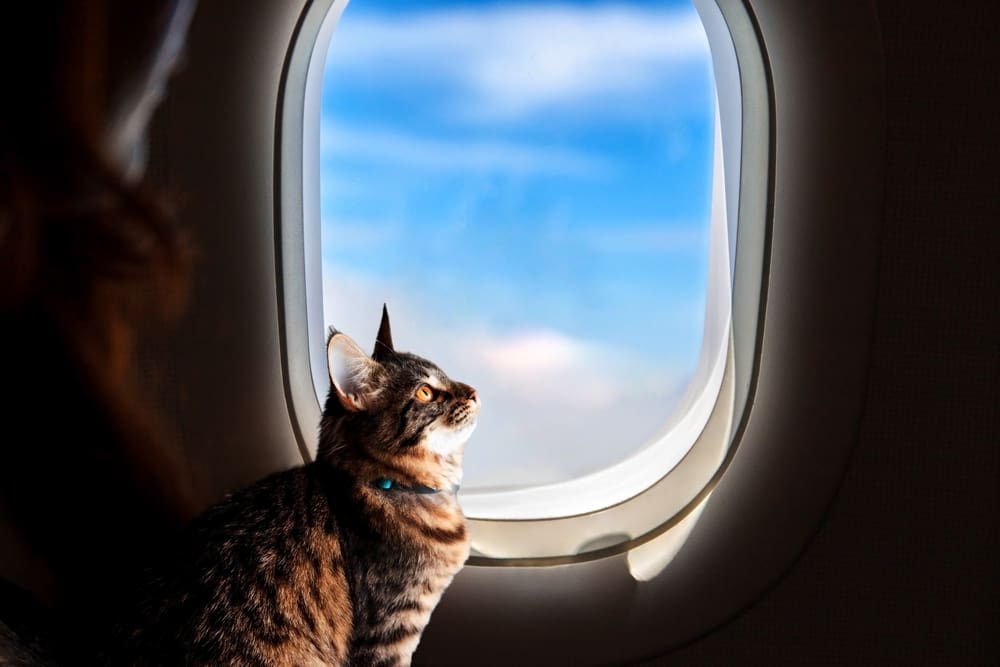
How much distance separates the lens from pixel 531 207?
1519 mm

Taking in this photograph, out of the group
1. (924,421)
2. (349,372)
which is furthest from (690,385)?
(349,372)

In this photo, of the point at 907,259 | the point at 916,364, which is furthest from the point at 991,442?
the point at 907,259

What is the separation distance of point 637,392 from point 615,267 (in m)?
0.24

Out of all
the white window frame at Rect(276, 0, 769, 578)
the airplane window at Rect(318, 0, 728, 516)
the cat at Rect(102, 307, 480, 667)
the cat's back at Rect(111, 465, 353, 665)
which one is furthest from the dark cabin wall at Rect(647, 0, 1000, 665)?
the cat's back at Rect(111, 465, 353, 665)

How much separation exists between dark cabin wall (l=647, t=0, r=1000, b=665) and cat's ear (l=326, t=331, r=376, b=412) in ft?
2.43

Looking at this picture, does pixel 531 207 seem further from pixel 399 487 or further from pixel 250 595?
pixel 250 595

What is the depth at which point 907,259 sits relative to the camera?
1.35 m

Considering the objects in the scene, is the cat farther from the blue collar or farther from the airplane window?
the airplane window

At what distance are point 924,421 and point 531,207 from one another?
2.55ft

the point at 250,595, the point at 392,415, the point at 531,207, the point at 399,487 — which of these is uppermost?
the point at 531,207

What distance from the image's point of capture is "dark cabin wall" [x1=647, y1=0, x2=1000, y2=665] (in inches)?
51.7

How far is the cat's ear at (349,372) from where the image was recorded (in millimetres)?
1142

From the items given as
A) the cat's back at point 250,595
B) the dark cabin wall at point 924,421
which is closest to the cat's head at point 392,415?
the cat's back at point 250,595

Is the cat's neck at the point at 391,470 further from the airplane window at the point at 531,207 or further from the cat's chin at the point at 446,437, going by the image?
the airplane window at the point at 531,207
